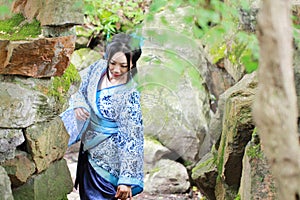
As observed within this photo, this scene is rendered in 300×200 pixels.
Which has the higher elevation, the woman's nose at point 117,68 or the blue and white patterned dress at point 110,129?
the woman's nose at point 117,68

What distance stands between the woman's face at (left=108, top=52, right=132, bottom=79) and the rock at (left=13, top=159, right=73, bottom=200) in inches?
25.1

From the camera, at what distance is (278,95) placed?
54.0 inches

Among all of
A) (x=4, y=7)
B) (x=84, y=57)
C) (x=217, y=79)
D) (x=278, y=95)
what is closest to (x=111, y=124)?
(x=4, y=7)

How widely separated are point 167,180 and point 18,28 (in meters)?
3.28

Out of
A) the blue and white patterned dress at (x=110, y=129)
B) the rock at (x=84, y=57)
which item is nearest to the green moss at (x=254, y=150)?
the blue and white patterned dress at (x=110, y=129)

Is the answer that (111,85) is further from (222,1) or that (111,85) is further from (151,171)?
(151,171)

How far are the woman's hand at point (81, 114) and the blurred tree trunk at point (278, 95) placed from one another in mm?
2373

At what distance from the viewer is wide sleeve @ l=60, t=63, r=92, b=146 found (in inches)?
144

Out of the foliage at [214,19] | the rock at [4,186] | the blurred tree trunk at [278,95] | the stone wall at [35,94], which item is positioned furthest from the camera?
the stone wall at [35,94]

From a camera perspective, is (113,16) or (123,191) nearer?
(123,191)

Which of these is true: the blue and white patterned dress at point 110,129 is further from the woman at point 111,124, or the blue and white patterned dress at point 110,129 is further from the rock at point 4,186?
the rock at point 4,186

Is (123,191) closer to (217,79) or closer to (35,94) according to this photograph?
A: (35,94)

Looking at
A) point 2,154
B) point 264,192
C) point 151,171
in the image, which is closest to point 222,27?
point 264,192

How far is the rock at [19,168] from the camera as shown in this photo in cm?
321
